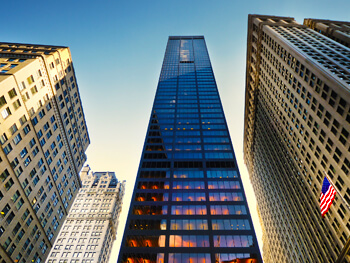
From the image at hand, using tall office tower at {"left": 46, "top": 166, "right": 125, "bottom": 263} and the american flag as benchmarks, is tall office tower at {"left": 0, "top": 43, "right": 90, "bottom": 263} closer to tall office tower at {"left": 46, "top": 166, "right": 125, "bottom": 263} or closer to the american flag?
tall office tower at {"left": 46, "top": 166, "right": 125, "bottom": 263}

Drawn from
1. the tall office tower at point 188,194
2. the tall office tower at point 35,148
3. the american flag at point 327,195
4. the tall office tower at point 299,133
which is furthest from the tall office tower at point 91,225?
the american flag at point 327,195

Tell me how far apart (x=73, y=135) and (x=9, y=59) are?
25.2 meters

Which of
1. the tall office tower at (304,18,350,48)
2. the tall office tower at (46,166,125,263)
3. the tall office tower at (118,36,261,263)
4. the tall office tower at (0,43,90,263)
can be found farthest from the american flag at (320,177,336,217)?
the tall office tower at (46,166,125,263)

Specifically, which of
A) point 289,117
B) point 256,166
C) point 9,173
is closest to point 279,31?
point 289,117

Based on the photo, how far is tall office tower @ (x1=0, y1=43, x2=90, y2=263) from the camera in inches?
1754

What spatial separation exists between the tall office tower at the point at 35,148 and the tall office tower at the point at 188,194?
19.7m

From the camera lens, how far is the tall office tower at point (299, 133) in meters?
47.3

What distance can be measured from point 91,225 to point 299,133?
332 ft

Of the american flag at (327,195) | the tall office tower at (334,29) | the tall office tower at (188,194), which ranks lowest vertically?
the american flag at (327,195)

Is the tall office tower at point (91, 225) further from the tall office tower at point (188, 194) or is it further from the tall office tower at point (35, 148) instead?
the tall office tower at point (188, 194)

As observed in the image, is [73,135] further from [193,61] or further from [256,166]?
[193,61]

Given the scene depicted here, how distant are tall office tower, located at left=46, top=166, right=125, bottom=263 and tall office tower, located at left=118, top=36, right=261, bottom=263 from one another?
59.6 metres

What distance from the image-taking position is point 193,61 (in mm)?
139375

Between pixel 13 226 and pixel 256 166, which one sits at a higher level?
pixel 256 166
